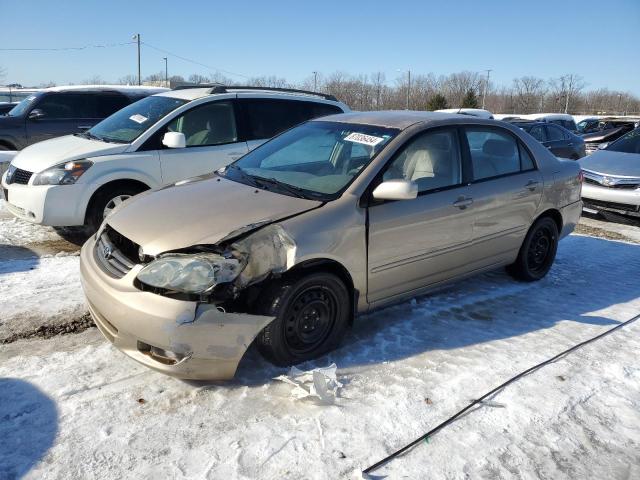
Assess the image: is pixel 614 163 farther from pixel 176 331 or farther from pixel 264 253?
pixel 176 331

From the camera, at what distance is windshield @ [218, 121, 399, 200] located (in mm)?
3727

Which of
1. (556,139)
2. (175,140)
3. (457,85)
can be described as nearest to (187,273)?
(175,140)

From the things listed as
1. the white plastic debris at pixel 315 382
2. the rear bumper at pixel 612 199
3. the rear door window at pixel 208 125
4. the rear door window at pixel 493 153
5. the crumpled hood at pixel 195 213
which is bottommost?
the white plastic debris at pixel 315 382

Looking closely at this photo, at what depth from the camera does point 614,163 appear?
8.86 meters

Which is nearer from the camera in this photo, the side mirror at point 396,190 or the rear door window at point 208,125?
the side mirror at point 396,190

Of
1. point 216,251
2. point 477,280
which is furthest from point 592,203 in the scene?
point 216,251

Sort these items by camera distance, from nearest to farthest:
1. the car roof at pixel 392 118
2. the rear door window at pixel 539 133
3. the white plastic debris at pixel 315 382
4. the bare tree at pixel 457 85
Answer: the white plastic debris at pixel 315 382 → the car roof at pixel 392 118 → the rear door window at pixel 539 133 → the bare tree at pixel 457 85

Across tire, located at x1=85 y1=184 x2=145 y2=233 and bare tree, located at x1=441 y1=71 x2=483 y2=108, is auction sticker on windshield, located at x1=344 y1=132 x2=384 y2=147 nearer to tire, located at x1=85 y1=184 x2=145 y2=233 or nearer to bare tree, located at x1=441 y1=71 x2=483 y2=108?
tire, located at x1=85 y1=184 x2=145 y2=233

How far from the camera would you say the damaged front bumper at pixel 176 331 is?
2.83 m

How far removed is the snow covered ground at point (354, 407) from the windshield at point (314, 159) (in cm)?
120

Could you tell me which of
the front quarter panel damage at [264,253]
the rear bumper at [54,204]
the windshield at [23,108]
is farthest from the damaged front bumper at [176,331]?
the windshield at [23,108]

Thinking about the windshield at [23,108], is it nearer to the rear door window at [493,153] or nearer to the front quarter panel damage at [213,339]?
the rear door window at [493,153]

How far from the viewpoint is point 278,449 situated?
2633 mm

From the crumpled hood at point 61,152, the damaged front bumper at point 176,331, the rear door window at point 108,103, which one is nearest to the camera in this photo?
the damaged front bumper at point 176,331
